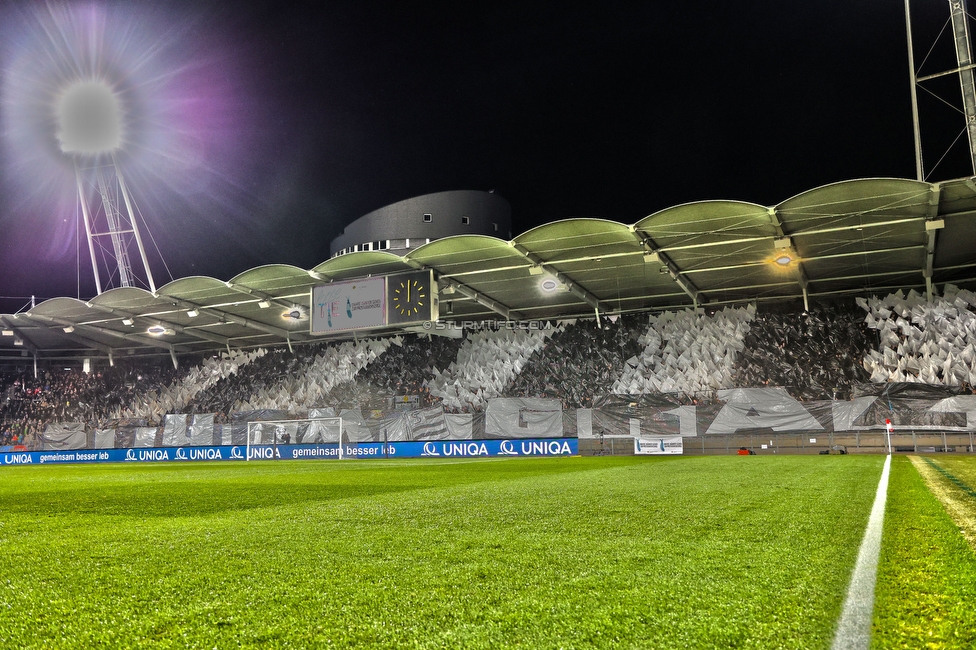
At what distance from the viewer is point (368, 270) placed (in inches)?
992

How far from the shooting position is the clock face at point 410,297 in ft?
78.5

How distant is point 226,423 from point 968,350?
96.7 ft

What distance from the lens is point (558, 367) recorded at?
29.3 m

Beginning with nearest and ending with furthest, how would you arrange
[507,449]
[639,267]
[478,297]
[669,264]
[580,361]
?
[669,264] < [639,267] < [507,449] < [478,297] < [580,361]

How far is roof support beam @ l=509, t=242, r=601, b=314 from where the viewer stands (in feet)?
74.9

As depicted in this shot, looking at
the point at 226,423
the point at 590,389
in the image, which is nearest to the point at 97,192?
the point at 226,423

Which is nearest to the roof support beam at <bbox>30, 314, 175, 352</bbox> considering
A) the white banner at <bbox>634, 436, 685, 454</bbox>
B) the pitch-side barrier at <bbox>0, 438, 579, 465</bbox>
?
the pitch-side barrier at <bbox>0, 438, 579, 465</bbox>

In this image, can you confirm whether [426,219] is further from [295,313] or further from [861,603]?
[861,603]

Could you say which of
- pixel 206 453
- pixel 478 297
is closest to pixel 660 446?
pixel 478 297

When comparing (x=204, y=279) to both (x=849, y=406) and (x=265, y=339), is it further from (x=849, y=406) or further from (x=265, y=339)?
(x=849, y=406)

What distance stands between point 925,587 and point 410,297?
22.4m

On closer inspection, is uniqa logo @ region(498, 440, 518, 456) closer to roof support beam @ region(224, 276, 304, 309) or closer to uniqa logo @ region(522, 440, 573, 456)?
uniqa logo @ region(522, 440, 573, 456)

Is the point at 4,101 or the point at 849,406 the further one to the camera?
the point at 4,101

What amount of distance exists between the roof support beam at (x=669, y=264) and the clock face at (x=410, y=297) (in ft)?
25.7
